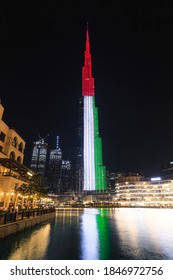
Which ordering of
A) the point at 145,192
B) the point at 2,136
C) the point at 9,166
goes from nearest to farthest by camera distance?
the point at 9,166
the point at 2,136
the point at 145,192

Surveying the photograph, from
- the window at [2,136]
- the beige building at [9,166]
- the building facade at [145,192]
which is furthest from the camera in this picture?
the building facade at [145,192]

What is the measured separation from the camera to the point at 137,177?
175 meters

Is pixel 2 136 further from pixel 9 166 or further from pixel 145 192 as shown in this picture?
pixel 145 192

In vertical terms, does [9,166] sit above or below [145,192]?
below

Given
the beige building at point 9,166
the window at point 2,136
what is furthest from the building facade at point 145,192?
the window at point 2,136

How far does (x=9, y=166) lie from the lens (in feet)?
148

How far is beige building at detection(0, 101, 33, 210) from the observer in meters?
41.7

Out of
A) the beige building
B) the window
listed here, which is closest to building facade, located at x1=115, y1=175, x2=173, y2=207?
the beige building

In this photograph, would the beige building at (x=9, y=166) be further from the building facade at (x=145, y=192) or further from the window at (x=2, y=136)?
the building facade at (x=145, y=192)

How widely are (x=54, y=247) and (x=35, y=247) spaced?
5.79ft

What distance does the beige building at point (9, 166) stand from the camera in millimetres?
41688

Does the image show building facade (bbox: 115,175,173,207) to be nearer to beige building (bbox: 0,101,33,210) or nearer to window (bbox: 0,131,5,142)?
beige building (bbox: 0,101,33,210)

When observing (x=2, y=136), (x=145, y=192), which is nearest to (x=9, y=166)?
(x=2, y=136)
